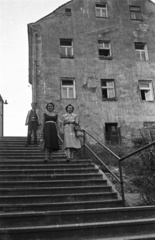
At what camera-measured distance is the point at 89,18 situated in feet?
58.4

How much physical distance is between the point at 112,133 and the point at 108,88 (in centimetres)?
291

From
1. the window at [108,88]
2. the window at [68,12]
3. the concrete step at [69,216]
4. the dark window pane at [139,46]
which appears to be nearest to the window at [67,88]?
the window at [108,88]

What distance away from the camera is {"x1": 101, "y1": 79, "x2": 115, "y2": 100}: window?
1641 centimetres

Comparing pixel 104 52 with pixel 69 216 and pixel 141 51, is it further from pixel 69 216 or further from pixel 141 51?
pixel 69 216

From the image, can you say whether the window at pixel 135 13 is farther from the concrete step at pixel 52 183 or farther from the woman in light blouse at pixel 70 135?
the concrete step at pixel 52 183

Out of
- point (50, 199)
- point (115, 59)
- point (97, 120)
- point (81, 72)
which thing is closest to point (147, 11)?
point (115, 59)

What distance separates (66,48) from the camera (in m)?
17.0

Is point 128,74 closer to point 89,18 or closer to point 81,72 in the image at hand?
point 81,72

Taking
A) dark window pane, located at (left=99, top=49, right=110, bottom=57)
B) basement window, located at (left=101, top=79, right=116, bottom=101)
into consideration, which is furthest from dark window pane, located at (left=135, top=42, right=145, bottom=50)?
basement window, located at (left=101, top=79, right=116, bottom=101)

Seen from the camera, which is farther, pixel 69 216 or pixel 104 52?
pixel 104 52

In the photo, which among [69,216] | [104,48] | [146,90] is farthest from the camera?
[104,48]

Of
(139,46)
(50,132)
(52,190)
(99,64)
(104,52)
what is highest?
(139,46)

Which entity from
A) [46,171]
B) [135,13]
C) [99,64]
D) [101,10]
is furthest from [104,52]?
[46,171]

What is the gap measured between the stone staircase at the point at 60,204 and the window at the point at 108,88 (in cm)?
846
